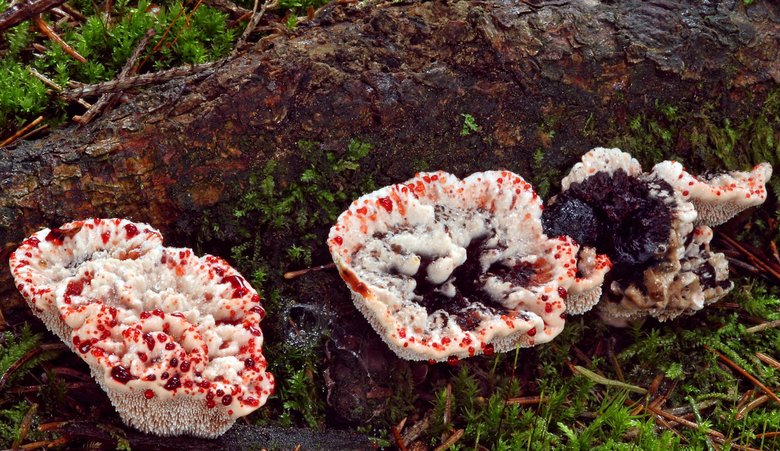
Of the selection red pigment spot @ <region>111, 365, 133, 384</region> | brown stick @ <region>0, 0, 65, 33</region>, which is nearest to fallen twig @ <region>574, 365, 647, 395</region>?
red pigment spot @ <region>111, 365, 133, 384</region>

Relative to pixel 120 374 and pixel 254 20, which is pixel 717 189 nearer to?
→ pixel 254 20

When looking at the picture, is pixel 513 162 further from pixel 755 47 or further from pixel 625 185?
pixel 755 47

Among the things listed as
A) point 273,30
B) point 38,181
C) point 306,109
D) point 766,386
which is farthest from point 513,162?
point 38,181

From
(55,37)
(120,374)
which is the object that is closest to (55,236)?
(120,374)

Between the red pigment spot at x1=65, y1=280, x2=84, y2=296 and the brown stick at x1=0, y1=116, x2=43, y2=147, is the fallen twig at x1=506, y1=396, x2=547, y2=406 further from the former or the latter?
the brown stick at x1=0, y1=116, x2=43, y2=147

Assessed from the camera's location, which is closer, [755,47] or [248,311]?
[248,311]

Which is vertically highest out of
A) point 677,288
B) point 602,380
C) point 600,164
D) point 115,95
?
point 115,95

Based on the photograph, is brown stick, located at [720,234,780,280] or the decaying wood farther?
brown stick, located at [720,234,780,280]
